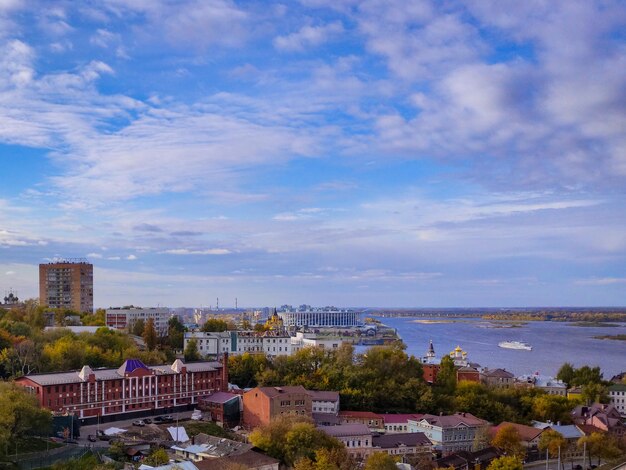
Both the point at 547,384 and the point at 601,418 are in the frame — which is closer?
the point at 601,418

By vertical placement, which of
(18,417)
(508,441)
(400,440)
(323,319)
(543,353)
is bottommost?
(543,353)

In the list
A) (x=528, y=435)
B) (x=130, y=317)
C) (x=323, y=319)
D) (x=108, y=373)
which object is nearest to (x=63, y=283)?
(x=130, y=317)

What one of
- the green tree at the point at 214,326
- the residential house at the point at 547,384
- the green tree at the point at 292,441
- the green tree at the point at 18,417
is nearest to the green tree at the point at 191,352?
the green tree at the point at 214,326

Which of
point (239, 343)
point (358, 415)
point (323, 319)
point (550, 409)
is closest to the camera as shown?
point (358, 415)

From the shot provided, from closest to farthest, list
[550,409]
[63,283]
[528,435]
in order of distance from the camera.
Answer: [528,435] < [550,409] < [63,283]

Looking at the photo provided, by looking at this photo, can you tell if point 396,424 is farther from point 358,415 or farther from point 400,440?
point 400,440

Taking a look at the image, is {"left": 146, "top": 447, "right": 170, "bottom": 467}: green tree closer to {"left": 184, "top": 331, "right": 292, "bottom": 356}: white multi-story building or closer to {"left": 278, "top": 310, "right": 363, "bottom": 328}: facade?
{"left": 184, "top": 331, "right": 292, "bottom": 356}: white multi-story building

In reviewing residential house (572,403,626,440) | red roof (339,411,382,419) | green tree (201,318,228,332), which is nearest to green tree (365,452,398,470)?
red roof (339,411,382,419)

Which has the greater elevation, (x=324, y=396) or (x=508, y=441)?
(x=324, y=396)
